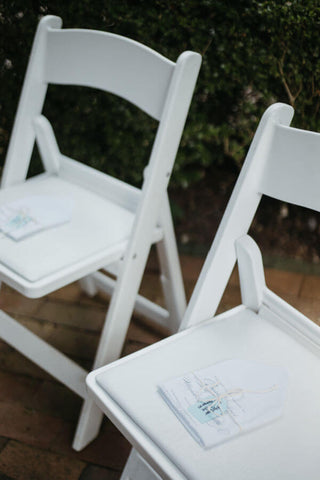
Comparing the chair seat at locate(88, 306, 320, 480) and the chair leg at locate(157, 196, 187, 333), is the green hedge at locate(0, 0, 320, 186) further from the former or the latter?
the chair seat at locate(88, 306, 320, 480)

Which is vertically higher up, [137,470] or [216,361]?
[216,361]

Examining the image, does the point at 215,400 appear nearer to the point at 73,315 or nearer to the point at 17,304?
the point at 73,315

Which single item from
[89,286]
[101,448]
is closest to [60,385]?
[101,448]

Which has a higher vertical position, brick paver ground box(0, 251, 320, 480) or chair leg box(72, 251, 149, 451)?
chair leg box(72, 251, 149, 451)

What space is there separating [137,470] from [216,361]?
0.35 meters

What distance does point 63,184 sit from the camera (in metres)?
1.68

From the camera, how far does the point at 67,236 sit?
1409 millimetres

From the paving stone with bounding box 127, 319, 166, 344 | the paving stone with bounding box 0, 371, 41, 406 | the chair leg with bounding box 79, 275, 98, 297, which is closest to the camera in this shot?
the paving stone with bounding box 0, 371, 41, 406

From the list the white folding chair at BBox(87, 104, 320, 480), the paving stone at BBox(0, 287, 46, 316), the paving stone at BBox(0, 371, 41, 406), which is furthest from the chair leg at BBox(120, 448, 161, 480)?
the paving stone at BBox(0, 287, 46, 316)

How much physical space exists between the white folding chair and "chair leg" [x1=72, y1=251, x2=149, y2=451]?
31 cm

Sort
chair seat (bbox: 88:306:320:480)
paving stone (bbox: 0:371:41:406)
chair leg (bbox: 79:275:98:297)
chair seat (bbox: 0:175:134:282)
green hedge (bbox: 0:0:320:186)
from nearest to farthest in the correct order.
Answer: chair seat (bbox: 88:306:320:480) < chair seat (bbox: 0:175:134:282) < green hedge (bbox: 0:0:320:186) < paving stone (bbox: 0:371:41:406) < chair leg (bbox: 79:275:98:297)

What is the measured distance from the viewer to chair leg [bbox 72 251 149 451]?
4.78ft

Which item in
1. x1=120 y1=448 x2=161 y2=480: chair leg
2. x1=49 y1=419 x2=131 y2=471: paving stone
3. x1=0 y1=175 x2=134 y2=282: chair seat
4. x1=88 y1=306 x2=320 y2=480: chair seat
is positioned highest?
x1=88 y1=306 x2=320 y2=480: chair seat

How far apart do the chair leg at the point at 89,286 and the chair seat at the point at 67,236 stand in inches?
21.9
